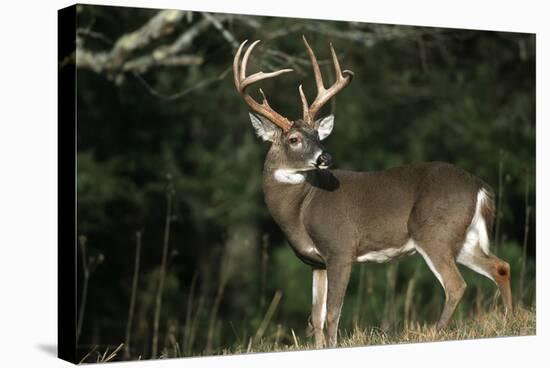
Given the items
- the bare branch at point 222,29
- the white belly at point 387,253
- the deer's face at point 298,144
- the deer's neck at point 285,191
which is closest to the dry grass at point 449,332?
the white belly at point 387,253

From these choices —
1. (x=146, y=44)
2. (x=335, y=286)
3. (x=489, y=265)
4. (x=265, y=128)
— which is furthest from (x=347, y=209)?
(x=146, y=44)

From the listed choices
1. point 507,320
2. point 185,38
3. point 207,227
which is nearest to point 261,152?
point 207,227

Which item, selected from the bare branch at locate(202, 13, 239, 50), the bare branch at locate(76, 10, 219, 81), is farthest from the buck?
the bare branch at locate(76, 10, 219, 81)

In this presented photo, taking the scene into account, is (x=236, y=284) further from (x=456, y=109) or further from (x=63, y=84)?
(x=63, y=84)

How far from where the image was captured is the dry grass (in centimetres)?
934

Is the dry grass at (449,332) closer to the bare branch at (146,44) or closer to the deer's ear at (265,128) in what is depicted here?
the deer's ear at (265,128)

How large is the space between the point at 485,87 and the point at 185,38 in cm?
539

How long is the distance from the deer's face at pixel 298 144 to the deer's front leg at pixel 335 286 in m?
0.69

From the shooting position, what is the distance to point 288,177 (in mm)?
9297

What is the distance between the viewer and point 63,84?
28.7ft

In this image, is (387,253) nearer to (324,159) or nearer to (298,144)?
(324,159)

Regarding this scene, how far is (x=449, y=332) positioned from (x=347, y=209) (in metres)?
1.17

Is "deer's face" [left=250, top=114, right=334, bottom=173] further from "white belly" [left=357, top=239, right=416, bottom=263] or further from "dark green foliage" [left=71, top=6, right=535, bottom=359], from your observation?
"dark green foliage" [left=71, top=6, right=535, bottom=359]

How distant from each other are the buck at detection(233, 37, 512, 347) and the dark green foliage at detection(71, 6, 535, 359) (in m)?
4.13
